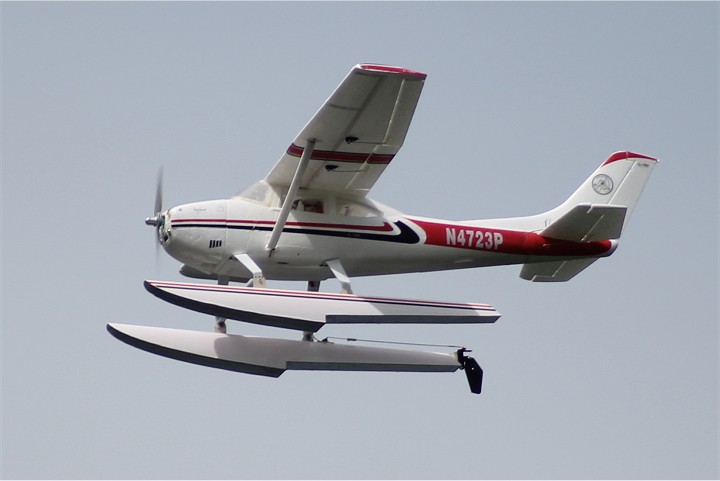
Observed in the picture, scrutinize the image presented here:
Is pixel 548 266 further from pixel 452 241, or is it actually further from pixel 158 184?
pixel 158 184

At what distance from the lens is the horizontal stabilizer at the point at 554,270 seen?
16453 millimetres

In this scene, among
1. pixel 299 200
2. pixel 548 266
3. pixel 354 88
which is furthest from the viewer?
pixel 548 266

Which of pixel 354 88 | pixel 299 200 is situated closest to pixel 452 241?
pixel 299 200

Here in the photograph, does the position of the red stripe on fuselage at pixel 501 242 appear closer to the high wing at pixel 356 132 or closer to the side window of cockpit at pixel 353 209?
the side window of cockpit at pixel 353 209

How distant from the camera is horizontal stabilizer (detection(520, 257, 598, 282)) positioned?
16.5 metres

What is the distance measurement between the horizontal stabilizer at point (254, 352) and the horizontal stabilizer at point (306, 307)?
3.57 ft

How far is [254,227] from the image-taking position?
14.8m

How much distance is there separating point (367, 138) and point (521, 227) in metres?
2.92

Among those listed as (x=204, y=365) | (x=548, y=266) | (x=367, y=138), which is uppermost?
(x=367, y=138)

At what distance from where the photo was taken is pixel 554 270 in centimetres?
1659

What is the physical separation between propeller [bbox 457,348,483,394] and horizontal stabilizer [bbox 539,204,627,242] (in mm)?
1919

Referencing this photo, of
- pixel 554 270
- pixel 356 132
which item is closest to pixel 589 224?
pixel 554 270

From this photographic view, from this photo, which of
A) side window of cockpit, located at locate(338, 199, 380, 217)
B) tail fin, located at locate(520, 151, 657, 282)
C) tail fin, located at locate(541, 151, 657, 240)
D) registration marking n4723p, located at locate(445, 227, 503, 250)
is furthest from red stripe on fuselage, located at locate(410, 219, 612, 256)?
tail fin, located at locate(541, 151, 657, 240)

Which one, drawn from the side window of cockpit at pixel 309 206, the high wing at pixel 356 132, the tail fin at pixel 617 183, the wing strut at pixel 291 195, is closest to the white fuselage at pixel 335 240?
the side window of cockpit at pixel 309 206
